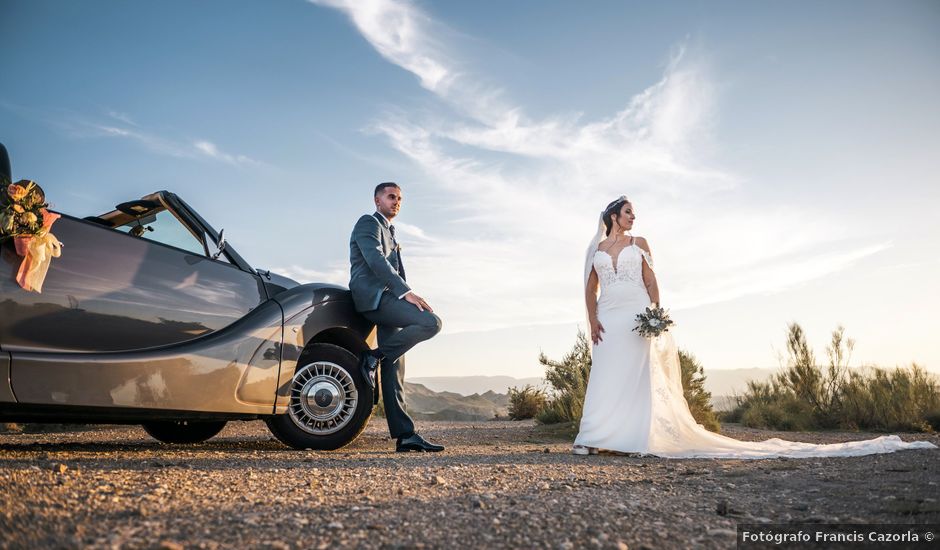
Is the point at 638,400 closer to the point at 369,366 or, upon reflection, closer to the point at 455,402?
the point at 369,366

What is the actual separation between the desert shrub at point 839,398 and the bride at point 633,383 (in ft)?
13.8

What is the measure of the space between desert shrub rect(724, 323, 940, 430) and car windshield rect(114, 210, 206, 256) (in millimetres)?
9489

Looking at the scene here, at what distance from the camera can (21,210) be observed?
3.79 metres

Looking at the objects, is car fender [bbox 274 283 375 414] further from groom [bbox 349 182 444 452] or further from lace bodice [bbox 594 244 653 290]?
lace bodice [bbox 594 244 653 290]

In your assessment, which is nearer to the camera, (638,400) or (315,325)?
(315,325)

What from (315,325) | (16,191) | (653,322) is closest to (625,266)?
(653,322)

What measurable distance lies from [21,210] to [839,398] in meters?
11.7

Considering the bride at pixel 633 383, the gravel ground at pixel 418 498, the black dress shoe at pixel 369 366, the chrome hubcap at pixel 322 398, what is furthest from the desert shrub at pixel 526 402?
the chrome hubcap at pixel 322 398

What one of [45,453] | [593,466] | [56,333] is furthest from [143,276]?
[593,466]

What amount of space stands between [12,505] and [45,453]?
8.17 ft

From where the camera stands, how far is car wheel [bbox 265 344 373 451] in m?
5.14

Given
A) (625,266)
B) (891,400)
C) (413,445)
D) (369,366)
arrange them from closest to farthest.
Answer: (369,366) → (413,445) → (625,266) → (891,400)

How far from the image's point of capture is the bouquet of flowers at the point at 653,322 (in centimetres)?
630

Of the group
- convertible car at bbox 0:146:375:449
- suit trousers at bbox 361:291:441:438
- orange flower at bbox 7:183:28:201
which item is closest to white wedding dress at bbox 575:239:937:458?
suit trousers at bbox 361:291:441:438
